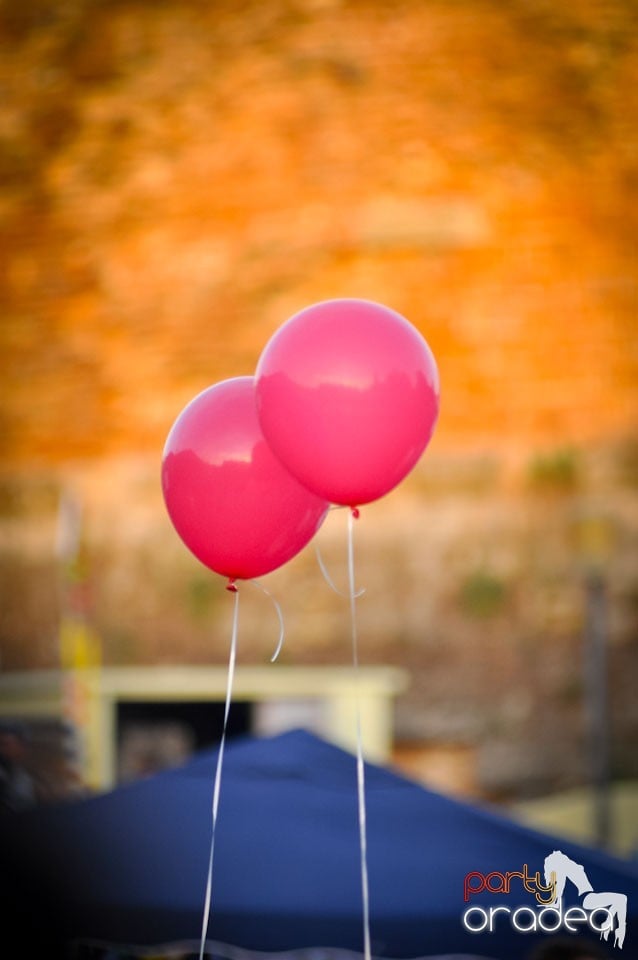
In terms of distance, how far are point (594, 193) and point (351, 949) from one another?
6093 mm

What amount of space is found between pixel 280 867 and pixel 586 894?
26.0 inches

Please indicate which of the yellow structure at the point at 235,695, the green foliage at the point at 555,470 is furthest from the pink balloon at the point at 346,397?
the green foliage at the point at 555,470

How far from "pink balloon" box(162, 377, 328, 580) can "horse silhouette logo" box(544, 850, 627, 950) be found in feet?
2.98

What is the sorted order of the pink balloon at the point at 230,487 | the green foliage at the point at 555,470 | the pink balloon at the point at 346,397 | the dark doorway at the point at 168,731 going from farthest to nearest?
the green foliage at the point at 555,470, the dark doorway at the point at 168,731, the pink balloon at the point at 230,487, the pink balloon at the point at 346,397

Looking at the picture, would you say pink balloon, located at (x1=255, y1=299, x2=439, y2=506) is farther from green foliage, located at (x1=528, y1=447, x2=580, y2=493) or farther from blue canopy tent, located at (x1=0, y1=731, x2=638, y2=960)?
green foliage, located at (x1=528, y1=447, x2=580, y2=493)

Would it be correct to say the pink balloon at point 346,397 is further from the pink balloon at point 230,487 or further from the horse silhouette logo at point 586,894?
the horse silhouette logo at point 586,894

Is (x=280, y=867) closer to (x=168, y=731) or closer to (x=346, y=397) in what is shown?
(x=346, y=397)

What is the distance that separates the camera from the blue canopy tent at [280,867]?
2660 millimetres

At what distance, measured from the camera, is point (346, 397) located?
7.75 ft

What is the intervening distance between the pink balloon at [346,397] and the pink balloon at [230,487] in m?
0.16

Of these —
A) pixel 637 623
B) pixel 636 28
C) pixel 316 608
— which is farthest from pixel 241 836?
pixel 636 28

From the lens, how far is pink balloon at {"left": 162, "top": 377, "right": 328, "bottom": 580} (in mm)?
2631

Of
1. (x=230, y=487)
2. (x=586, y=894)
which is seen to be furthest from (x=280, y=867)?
(x=230, y=487)

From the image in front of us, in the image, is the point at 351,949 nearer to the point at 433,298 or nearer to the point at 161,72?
the point at 433,298
